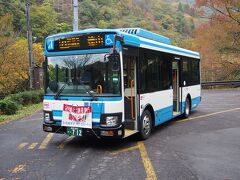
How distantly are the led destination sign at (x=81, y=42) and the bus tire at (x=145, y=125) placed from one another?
91.9 inches

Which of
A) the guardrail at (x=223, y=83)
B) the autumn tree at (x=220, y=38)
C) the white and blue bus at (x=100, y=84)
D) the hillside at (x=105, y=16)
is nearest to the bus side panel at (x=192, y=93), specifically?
the white and blue bus at (x=100, y=84)

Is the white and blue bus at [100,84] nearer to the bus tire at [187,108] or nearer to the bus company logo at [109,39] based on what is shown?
the bus company logo at [109,39]

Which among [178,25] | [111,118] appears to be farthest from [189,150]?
[178,25]

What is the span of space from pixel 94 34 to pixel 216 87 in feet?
92.0

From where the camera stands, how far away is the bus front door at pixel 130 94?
9.16 meters

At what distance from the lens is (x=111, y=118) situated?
8273mm

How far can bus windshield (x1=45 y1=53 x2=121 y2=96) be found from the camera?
836 cm

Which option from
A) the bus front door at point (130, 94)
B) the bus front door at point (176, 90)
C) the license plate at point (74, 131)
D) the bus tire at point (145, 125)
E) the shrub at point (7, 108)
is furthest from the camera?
the shrub at point (7, 108)

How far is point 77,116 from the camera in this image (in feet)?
28.1

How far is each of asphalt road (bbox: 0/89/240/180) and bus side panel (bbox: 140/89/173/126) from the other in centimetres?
48

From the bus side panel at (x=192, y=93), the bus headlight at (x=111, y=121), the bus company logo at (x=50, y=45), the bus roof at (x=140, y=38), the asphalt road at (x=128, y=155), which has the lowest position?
the asphalt road at (x=128, y=155)

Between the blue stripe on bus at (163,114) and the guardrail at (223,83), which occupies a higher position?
the guardrail at (223,83)

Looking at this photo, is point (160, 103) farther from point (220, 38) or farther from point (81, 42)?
point (220, 38)

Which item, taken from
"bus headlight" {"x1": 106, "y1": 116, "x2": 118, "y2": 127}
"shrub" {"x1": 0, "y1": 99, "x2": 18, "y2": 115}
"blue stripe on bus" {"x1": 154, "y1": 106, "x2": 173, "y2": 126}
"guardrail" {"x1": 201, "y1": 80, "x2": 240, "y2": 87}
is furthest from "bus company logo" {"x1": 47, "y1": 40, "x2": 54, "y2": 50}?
"guardrail" {"x1": 201, "y1": 80, "x2": 240, "y2": 87}
